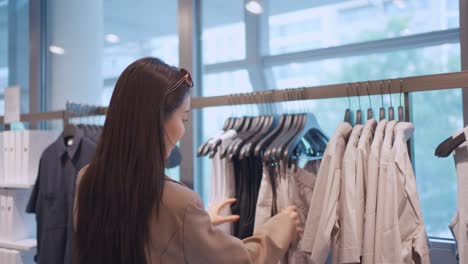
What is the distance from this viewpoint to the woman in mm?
1172

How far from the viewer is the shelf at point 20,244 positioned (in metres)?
2.75

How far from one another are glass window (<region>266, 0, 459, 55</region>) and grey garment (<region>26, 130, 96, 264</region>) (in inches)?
51.7

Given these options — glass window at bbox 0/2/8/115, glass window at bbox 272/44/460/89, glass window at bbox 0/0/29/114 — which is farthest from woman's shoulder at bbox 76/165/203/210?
glass window at bbox 0/2/8/115

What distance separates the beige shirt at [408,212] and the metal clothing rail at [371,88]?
262 millimetres

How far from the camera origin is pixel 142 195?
116cm

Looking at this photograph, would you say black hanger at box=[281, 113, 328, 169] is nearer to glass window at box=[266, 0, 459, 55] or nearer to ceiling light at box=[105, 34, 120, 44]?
glass window at box=[266, 0, 459, 55]

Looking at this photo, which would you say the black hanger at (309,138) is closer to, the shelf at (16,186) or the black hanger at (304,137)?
the black hanger at (304,137)

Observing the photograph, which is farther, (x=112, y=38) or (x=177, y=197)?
(x=112, y=38)

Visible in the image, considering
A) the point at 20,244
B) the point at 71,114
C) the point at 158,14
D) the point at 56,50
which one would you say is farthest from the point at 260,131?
the point at 56,50

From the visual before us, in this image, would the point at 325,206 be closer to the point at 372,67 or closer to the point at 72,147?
the point at 372,67

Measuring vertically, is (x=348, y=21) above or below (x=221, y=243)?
above

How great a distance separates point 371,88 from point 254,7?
1.31 meters

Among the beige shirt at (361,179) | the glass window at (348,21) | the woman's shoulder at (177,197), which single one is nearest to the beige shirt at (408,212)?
the beige shirt at (361,179)

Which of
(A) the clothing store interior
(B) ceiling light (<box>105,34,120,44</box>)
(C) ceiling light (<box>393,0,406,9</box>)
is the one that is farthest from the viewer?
(B) ceiling light (<box>105,34,120,44</box>)
